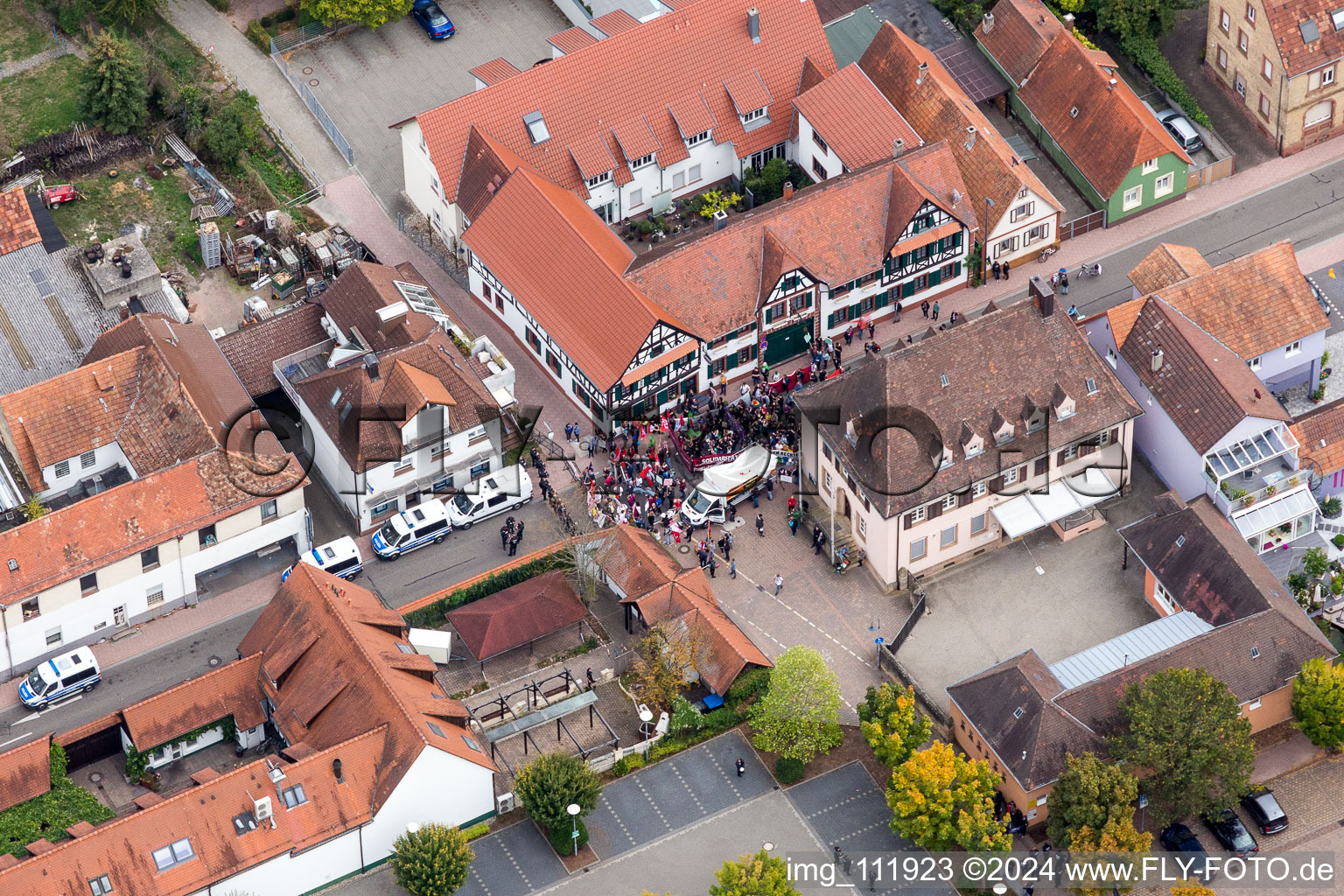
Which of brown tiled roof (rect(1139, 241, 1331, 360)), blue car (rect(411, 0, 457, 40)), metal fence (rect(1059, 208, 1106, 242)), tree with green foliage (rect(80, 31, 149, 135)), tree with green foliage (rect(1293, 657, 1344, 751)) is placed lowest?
tree with green foliage (rect(1293, 657, 1344, 751))

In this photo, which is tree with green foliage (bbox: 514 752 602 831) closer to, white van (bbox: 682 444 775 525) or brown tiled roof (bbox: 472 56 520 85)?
white van (bbox: 682 444 775 525)

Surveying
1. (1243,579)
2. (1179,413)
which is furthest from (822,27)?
(1243,579)

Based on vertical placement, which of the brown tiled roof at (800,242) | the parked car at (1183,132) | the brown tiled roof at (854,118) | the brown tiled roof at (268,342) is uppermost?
the brown tiled roof at (268,342)

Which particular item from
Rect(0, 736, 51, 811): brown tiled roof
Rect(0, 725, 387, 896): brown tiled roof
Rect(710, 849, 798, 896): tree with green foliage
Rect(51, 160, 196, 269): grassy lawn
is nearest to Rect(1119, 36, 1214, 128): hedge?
Rect(51, 160, 196, 269): grassy lawn

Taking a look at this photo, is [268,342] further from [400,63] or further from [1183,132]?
[1183,132]

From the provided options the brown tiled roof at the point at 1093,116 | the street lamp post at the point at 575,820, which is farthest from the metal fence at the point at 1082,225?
the street lamp post at the point at 575,820

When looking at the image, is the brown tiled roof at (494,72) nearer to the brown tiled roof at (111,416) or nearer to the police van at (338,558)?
the brown tiled roof at (111,416)

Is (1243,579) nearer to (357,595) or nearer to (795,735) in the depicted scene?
(795,735)
